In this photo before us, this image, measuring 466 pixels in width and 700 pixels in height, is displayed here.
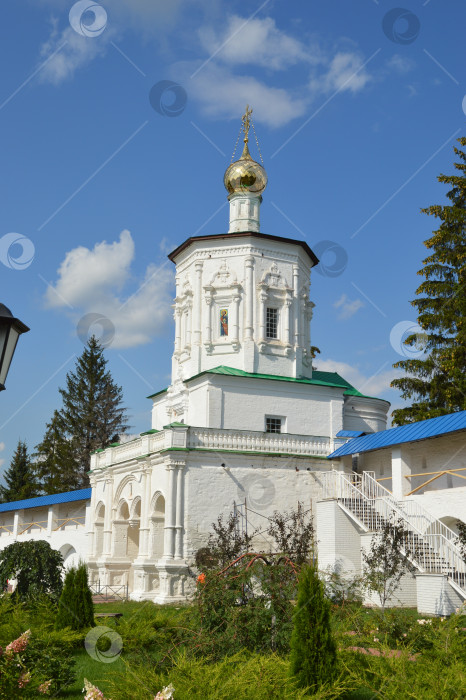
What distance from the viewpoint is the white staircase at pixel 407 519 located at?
1862 centimetres

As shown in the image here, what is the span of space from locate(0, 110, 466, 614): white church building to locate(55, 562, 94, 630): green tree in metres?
10.1

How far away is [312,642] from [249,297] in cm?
2114

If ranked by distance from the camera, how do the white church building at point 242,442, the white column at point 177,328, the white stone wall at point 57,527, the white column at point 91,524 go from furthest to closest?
the white stone wall at point 57,527
the white column at point 177,328
the white column at point 91,524
the white church building at point 242,442

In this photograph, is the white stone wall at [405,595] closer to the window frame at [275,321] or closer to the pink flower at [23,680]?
the window frame at [275,321]

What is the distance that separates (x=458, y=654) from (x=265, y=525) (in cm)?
1589

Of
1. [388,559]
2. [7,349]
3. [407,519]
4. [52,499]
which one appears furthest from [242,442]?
[7,349]

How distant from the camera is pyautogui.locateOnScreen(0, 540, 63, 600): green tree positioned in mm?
15281

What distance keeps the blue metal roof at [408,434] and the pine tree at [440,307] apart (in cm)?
603

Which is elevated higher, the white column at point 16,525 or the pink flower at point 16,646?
the white column at point 16,525

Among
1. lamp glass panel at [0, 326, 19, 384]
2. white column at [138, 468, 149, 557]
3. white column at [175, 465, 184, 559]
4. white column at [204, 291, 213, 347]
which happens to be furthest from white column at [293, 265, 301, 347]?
lamp glass panel at [0, 326, 19, 384]

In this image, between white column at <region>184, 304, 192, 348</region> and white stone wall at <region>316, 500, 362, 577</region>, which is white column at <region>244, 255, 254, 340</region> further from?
white stone wall at <region>316, 500, 362, 577</region>

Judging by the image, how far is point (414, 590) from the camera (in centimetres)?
2061

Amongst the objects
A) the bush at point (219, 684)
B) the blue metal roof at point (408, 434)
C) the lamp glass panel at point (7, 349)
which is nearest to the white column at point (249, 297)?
the blue metal roof at point (408, 434)

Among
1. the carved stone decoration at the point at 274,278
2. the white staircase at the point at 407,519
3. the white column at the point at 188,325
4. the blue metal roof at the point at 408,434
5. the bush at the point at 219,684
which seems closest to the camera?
the bush at the point at 219,684
